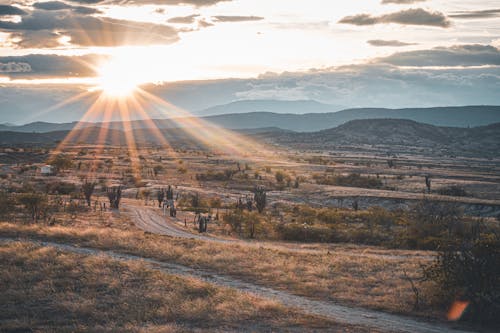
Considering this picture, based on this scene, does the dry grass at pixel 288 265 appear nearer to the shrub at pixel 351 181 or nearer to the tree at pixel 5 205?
the tree at pixel 5 205

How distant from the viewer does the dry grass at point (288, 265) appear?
1789 centimetres

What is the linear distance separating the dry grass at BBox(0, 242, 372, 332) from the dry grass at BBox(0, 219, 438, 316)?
292cm

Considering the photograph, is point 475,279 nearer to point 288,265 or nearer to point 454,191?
point 288,265

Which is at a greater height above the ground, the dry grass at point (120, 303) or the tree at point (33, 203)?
the tree at point (33, 203)

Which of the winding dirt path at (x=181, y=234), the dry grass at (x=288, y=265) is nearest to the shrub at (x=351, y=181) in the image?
the winding dirt path at (x=181, y=234)

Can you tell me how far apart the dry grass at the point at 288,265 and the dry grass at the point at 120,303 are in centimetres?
292

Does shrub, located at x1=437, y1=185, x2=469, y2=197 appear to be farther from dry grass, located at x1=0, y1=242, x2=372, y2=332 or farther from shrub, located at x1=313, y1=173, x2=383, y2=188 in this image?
dry grass, located at x1=0, y1=242, x2=372, y2=332

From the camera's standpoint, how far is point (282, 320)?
14633mm

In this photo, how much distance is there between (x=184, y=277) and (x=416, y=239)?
710 inches

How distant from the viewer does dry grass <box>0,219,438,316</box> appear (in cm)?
1789

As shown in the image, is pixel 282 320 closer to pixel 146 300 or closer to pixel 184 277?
pixel 146 300

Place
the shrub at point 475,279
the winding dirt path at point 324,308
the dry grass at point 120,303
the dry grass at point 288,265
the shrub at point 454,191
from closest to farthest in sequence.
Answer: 1. the dry grass at point 120,303
2. the winding dirt path at point 324,308
3. the shrub at point 475,279
4. the dry grass at point 288,265
5. the shrub at point 454,191

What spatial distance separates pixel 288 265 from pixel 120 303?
8.95 m

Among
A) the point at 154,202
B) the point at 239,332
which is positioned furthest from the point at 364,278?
the point at 154,202
